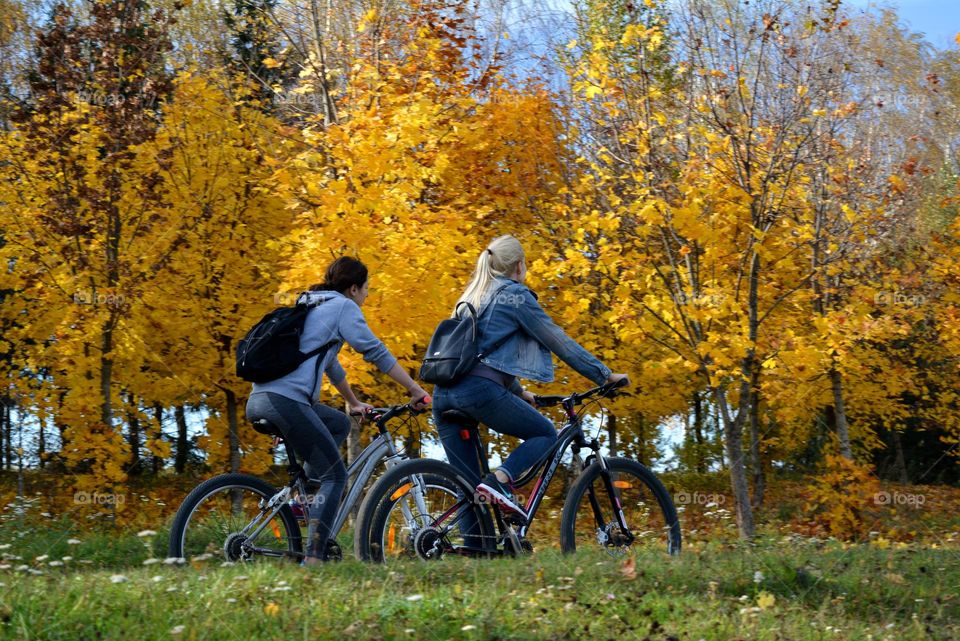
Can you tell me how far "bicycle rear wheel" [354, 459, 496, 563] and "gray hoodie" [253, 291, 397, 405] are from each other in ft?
2.13

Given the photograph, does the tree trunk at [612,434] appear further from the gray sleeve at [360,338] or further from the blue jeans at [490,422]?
the gray sleeve at [360,338]

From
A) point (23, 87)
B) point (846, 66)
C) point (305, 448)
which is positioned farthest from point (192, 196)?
point (305, 448)

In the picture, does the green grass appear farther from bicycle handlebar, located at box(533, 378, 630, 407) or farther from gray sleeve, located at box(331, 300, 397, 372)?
gray sleeve, located at box(331, 300, 397, 372)

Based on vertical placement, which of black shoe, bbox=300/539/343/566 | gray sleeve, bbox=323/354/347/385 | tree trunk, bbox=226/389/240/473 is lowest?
black shoe, bbox=300/539/343/566

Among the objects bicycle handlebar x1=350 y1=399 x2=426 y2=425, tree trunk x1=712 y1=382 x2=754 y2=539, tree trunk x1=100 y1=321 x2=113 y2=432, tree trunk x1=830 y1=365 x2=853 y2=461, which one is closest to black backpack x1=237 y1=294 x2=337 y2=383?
bicycle handlebar x1=350 y1=399 x2=426 y2=425

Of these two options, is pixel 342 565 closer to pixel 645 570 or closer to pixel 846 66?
pixel 645 570

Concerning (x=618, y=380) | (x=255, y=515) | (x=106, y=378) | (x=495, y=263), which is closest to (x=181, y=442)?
(x=106, y=378)

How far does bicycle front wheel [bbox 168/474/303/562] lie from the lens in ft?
19.2

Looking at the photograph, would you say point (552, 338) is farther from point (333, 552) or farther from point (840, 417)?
point (840, 417)

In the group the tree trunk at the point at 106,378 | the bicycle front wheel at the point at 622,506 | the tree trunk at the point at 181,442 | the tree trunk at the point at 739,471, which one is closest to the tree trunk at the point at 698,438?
the tree trunk at the point at 181,442

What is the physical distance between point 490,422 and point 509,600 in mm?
1598

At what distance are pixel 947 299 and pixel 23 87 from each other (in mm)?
18502

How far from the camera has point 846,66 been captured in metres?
11.2

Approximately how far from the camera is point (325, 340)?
235 inches
